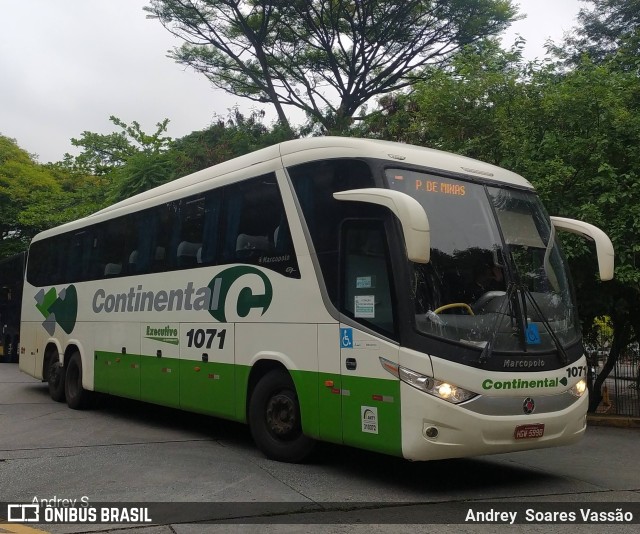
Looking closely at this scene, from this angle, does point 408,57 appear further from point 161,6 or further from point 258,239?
point 258,239

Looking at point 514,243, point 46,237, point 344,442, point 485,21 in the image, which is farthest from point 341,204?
point 485,21

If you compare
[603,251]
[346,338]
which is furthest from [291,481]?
[603,251]

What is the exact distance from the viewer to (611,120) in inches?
456

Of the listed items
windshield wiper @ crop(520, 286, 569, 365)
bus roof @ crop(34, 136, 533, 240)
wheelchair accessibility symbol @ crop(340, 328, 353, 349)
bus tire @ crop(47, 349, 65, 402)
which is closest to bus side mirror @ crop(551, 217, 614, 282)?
bus roof @ crop(34, 136, 533, 240)

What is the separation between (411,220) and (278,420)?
318 cm

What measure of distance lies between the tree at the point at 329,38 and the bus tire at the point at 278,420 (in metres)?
17.0

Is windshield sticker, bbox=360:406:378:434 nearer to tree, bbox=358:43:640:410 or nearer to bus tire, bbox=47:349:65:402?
tree, bbox=358:43:640:410

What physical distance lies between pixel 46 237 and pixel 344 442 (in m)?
10.2

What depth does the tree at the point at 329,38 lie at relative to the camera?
2553cm

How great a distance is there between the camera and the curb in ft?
41.4

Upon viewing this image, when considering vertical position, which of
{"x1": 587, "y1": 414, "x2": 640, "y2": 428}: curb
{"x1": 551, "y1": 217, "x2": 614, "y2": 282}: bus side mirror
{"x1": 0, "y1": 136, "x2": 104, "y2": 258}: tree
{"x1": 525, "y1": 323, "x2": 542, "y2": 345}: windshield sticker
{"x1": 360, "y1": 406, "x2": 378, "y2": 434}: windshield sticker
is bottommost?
{"x1": 587, "y1": 414, "x2": 640, "y2": 428}: curb

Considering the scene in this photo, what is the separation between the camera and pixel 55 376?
14172 millimetres

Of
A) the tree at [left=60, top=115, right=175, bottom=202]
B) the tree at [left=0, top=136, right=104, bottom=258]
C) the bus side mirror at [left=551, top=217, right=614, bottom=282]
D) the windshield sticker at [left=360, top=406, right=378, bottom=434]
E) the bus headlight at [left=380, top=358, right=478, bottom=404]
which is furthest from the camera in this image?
the tree at [left=0, top=136, right=104, bottom=258]

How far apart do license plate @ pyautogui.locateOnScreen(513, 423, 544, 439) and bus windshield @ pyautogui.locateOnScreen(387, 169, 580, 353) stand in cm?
70
